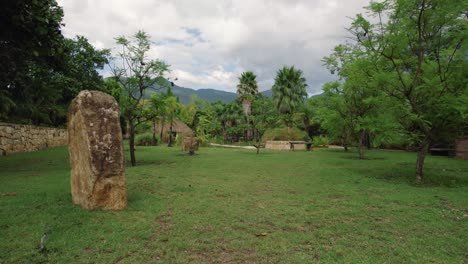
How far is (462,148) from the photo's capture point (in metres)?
14.8

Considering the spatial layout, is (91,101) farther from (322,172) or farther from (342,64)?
(342,64)

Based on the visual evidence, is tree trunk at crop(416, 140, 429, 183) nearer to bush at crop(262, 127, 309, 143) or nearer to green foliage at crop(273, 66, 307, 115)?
bush at crop(262, 127, 309, 143)

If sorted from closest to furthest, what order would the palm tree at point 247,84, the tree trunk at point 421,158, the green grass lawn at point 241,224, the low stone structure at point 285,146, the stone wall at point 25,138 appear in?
the green grass lawn at point 241,224 → the tree trunk at point 421,158 → the stone wall at point 25,138 → the low stone structure at point 285,146 → the palm tree at point 247,84

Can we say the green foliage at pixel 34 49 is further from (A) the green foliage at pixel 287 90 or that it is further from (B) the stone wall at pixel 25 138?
(A) the green foliage at pixel 287 90

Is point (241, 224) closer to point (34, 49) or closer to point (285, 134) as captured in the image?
point (34, 49)

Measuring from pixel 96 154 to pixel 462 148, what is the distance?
18.1 m

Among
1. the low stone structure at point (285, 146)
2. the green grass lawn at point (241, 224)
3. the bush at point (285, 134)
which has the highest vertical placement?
the bush at point (285, 134)

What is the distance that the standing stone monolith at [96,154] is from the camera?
4480 millimetres

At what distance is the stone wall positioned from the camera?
1335 centimetres

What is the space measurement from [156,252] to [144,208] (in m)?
1.83

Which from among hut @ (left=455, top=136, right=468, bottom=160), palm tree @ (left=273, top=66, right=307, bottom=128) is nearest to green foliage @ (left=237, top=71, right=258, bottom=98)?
palm tree @ (left=273, top=66, right=307, bottom=128)

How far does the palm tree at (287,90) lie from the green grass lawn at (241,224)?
94.6ft

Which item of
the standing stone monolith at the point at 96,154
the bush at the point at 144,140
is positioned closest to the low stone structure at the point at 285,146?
the bush at the point at 144,140

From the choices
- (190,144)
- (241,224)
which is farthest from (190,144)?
(241,224)
